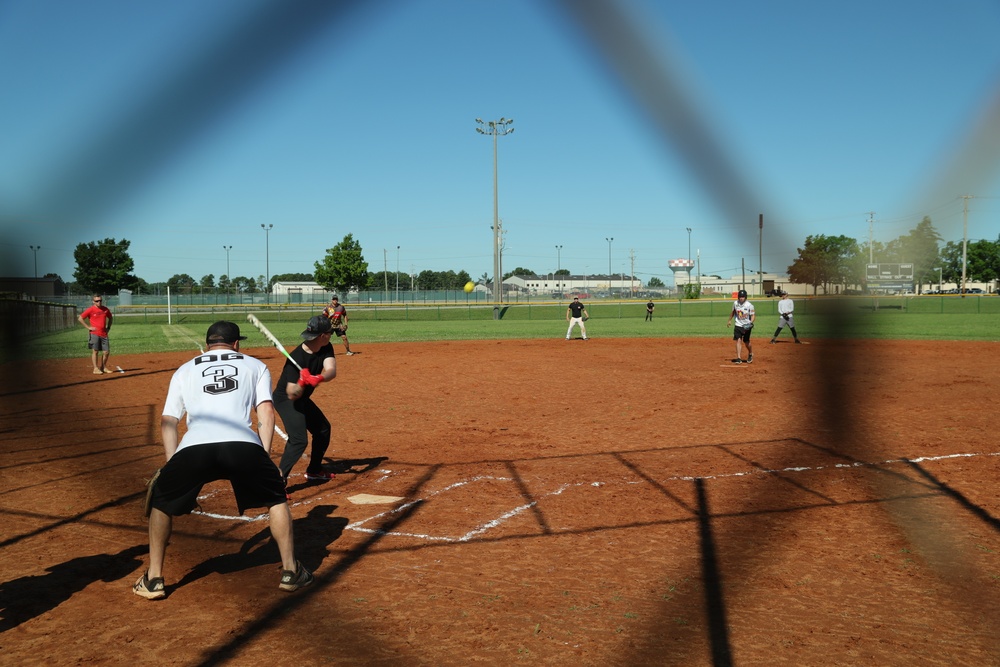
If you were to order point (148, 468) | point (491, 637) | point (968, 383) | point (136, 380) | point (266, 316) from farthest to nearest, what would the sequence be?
point (266, 316) → point (136, 380) → point (968, 383) → point (148, 468) → point (491, 637)

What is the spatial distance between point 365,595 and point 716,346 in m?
23.6

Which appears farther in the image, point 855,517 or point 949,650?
point 855,517

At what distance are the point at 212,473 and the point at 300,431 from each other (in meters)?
3.37

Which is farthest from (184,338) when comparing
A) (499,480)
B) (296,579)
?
(296,579)

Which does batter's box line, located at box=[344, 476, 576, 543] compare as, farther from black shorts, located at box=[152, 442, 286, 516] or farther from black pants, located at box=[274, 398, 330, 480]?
black shorts, located at box=[152, 442, 286, 516]

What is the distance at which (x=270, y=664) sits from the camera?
4.22 meters

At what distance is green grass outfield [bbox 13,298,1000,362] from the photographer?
170 centimetres

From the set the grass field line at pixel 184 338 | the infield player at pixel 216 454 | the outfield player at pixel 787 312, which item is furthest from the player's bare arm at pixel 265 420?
the grass field line at pixel 184 338

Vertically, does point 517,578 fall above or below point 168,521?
below

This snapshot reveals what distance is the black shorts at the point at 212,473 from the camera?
5.02 m

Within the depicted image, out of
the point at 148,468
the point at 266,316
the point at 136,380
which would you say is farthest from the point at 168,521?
the point at 266,316

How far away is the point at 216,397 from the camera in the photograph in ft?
16.7

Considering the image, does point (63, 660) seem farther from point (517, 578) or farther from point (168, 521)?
point (517, 578)

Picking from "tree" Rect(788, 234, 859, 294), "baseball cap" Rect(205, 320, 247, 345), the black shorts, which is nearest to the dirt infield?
"tree" Rect(788, 234, 859, 294)
